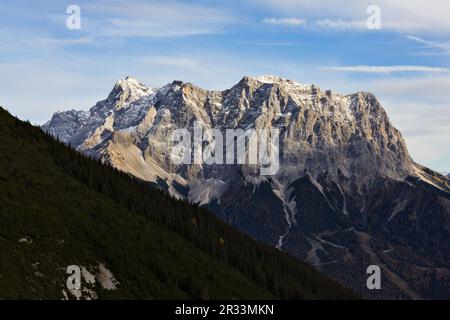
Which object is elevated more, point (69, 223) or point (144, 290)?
point (69, 223)

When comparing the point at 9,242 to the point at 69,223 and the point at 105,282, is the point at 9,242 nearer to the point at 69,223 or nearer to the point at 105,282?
the point at 105,282

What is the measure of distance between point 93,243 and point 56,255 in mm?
26734

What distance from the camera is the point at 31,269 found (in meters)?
142
